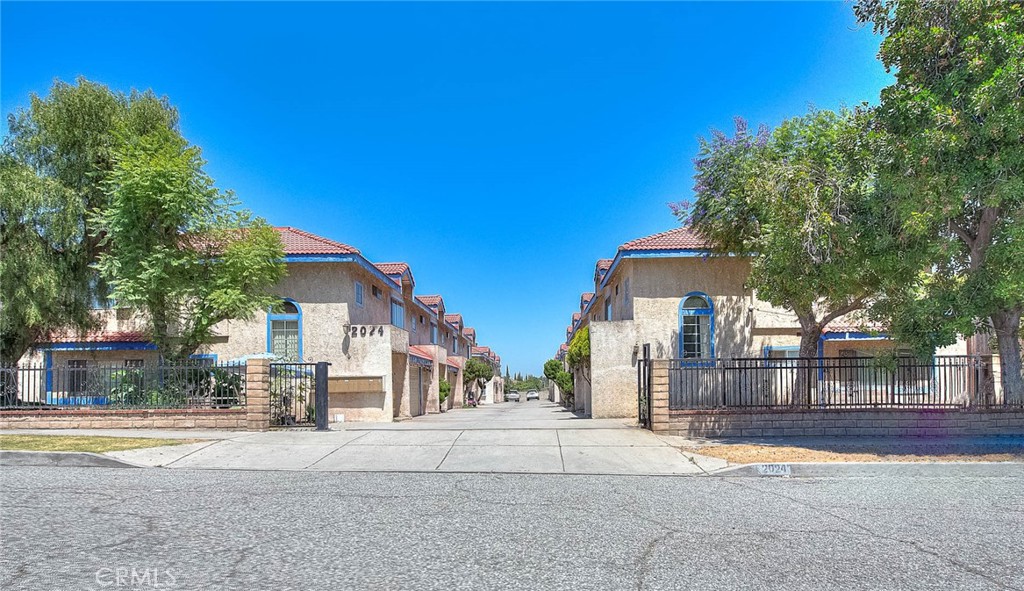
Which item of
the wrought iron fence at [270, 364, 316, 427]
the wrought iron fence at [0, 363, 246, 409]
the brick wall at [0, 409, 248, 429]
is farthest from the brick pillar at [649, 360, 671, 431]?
the wrought iron fence at [0, 363, 246, 409]

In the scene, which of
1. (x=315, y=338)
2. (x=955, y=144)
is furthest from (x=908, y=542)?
(x=315, y=338)

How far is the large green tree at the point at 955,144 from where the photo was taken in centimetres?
1082

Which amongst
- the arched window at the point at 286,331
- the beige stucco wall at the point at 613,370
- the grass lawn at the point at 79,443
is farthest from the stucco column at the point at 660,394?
the arched window at the point at 286,331

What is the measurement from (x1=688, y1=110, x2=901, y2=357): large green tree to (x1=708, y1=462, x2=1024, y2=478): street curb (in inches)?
156

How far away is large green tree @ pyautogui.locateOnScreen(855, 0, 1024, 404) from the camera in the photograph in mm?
10820

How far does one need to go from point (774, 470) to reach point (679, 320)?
39.8ft

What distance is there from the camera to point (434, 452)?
41.0 ft

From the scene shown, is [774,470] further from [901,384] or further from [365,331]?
[365,331]

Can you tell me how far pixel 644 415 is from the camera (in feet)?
54.4

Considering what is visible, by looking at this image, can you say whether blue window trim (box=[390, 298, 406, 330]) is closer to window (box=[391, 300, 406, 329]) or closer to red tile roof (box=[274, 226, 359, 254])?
window (box=[391, 300, 406, 329])

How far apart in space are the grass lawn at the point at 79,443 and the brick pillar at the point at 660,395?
9443mm

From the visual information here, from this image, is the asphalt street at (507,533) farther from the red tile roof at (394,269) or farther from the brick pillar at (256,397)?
the red tile roof at (394,269)

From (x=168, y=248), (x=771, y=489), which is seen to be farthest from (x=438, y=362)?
(x=771, y=489)

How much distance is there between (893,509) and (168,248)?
17.8 m
